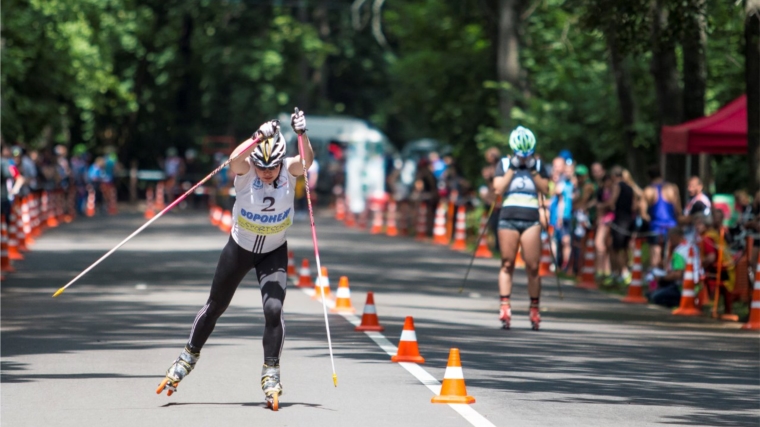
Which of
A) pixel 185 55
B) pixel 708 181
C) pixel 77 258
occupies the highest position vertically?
pixel 185 55

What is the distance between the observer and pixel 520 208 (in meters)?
14.9

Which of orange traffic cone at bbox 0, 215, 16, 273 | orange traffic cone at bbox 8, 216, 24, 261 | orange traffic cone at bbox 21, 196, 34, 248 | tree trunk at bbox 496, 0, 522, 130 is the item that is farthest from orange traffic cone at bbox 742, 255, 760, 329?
tree trunk at bbox 496, 0, 522, 130

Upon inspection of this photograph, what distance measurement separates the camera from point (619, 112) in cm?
2944

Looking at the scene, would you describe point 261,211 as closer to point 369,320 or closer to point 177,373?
point 177,373

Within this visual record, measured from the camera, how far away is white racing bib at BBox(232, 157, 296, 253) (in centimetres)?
974

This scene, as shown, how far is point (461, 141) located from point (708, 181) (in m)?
15.2

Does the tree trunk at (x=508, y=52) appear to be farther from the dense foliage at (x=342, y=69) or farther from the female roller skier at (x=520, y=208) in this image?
the female roller skier at (x=520, y=208)

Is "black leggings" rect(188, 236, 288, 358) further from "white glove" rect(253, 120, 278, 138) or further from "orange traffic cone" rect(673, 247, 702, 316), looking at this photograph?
"orange traffic cone" rect(673, 247, 702, 316)

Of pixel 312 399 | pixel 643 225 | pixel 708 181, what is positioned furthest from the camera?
pixel 708 181

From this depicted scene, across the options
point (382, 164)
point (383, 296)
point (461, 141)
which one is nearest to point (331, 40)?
point (382, 164)

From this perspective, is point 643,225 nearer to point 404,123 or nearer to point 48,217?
point 48,217

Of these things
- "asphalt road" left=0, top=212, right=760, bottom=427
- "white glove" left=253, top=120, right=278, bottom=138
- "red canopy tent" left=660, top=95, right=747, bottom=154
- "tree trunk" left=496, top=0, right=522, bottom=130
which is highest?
"tree trunk" left=496, top=0, right=522, bottom=130

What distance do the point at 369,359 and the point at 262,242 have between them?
8.80 ft

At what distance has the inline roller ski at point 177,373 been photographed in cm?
966
